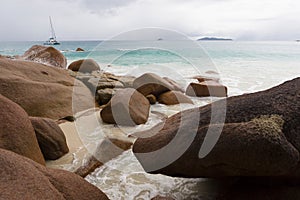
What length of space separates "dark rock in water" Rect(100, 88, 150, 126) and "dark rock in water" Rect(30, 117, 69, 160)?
146 centimetres

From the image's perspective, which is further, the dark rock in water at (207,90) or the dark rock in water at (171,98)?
the dark rock in water at (207,90)

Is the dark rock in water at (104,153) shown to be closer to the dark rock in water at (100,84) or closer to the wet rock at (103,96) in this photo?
the wet rock at (103,96)

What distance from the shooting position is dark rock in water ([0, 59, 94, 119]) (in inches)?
178

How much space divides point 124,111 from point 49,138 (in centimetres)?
172

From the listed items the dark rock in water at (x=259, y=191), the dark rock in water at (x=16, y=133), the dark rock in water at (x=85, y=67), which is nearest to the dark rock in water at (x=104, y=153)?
the dark rock in water at (x=16, y=133)

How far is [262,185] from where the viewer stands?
7.67 feet

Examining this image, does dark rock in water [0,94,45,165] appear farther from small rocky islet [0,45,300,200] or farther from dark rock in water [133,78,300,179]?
dark rock in water [133,78,300,179]

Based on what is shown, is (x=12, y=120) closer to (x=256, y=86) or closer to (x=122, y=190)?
(x=122, y=190)

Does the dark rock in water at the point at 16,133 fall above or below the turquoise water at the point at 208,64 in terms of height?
above

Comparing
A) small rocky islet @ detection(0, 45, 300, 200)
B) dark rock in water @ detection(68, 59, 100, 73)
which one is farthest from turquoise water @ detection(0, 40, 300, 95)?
small rocky islet @ detection(0, 45, 300, 200)

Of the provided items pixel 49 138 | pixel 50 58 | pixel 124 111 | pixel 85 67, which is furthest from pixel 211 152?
pixel 50 58

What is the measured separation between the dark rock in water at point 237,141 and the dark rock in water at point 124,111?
2.04m

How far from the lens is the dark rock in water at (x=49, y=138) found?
10.2 feet

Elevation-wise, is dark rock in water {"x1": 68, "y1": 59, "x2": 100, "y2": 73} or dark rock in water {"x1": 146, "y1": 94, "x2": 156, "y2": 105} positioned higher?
dark rock in water {"x1": 68, "y1": 59, "x2": 100, "y2": 73}
